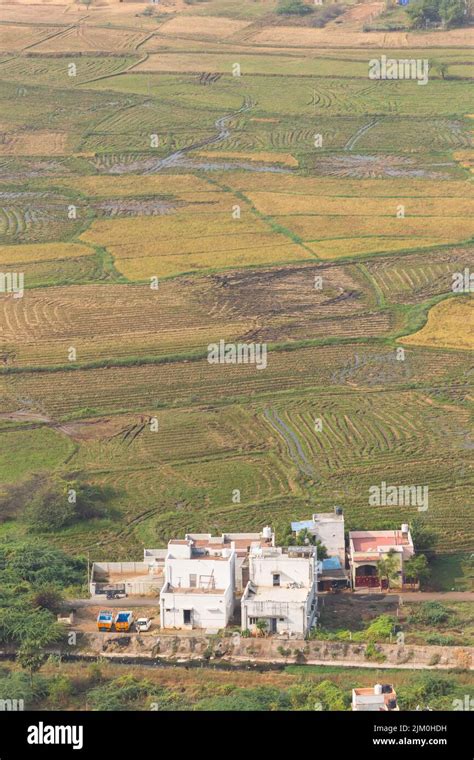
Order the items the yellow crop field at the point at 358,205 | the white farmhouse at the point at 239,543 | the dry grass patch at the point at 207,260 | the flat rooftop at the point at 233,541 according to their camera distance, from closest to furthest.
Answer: the white farmhouse at the point at 239,543, the flat rooftop at the point at 233,541, the dry grass patch at the point at 207,260, the yellow crop field at the point at 358,205

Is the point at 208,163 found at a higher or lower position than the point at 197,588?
higher

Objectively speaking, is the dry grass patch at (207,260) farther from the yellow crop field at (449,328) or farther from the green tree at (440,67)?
the green tree at (440,67)

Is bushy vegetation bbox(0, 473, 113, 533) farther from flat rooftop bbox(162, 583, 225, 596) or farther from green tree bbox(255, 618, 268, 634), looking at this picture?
green tree bbox(255, 618, 268, 634)

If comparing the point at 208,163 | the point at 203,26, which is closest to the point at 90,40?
the point at 203,26

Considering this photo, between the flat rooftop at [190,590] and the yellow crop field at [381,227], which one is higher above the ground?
the yellow crop field at [381,227]

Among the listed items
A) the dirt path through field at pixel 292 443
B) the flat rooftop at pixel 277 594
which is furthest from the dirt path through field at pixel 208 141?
the flat rooftop at pixel 277 594

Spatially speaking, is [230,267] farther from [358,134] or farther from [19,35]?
[19,35]

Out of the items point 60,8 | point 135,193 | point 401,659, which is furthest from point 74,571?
point 60,8
